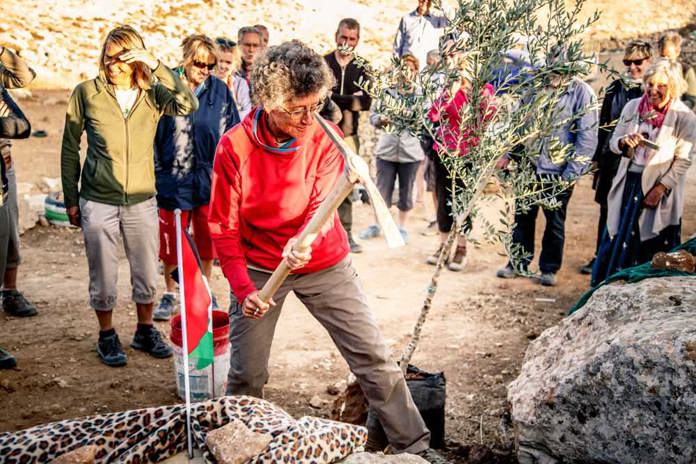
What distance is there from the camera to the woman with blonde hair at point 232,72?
656cm

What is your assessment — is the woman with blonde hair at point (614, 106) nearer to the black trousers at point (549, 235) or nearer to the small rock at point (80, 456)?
the black trousers at point (549, 235)

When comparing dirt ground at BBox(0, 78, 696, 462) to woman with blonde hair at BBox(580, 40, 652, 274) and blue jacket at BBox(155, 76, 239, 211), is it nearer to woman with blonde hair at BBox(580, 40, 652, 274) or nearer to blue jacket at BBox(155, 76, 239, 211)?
woman with blonde hair at BBox(580, 40, 652, 274)

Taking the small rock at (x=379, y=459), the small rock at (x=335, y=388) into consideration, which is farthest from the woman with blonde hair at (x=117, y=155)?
the small rock at (x=379, y=459)

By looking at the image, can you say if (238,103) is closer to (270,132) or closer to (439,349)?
(439,349)

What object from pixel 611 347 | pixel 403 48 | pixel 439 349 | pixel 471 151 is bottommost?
pixel 439 349

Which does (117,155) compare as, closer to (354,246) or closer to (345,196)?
(345,196)

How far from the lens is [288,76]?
318 cm

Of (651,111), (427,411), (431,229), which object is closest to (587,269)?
(431,229)

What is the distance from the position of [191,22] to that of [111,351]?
11.5 meters

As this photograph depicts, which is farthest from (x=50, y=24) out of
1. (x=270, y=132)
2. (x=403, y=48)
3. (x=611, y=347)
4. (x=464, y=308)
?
(x=611, y=347)

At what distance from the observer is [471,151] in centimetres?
405

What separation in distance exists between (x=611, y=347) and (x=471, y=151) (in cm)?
132

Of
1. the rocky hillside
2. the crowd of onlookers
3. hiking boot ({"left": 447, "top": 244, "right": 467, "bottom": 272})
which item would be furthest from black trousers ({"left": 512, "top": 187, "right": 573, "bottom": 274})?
the rocky hillside

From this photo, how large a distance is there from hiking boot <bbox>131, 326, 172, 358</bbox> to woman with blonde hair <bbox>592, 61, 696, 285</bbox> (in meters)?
3.99
